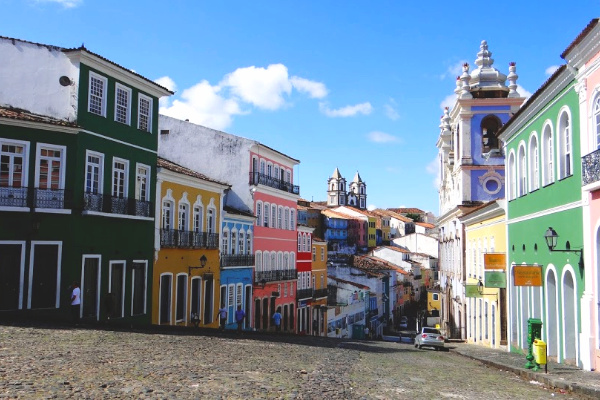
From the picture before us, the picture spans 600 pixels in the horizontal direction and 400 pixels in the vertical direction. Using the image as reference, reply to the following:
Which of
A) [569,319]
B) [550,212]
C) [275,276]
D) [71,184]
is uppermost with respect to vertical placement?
[71,184]

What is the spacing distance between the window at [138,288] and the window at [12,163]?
20.1ft

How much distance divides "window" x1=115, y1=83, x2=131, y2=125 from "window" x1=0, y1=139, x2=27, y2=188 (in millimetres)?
4338

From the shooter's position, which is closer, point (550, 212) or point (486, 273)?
point (550, 212)

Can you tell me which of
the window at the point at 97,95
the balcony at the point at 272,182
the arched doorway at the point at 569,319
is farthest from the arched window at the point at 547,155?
the balcony at the point at 272,182

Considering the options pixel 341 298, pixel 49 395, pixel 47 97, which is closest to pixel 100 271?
pixel 47 97

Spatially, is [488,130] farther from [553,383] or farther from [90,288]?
[553,383]

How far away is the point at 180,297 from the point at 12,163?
35.6 feet

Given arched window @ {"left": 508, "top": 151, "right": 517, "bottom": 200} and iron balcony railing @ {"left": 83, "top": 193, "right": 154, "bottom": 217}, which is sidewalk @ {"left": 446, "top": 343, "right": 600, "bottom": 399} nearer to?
arched window @ {"left": 508, "top": 151, "right": 517, "bottom": 200}

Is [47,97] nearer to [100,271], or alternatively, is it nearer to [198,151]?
[100,271]

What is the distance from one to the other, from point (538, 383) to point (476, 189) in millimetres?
26256

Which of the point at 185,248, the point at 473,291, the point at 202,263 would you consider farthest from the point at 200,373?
the point at 473,291

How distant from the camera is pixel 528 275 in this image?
18.9 metres

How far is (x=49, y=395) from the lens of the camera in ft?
30.0

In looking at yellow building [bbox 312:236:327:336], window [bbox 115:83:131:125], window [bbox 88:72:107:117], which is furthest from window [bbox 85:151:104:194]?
yellow building [bbox 312:236:327:336]
